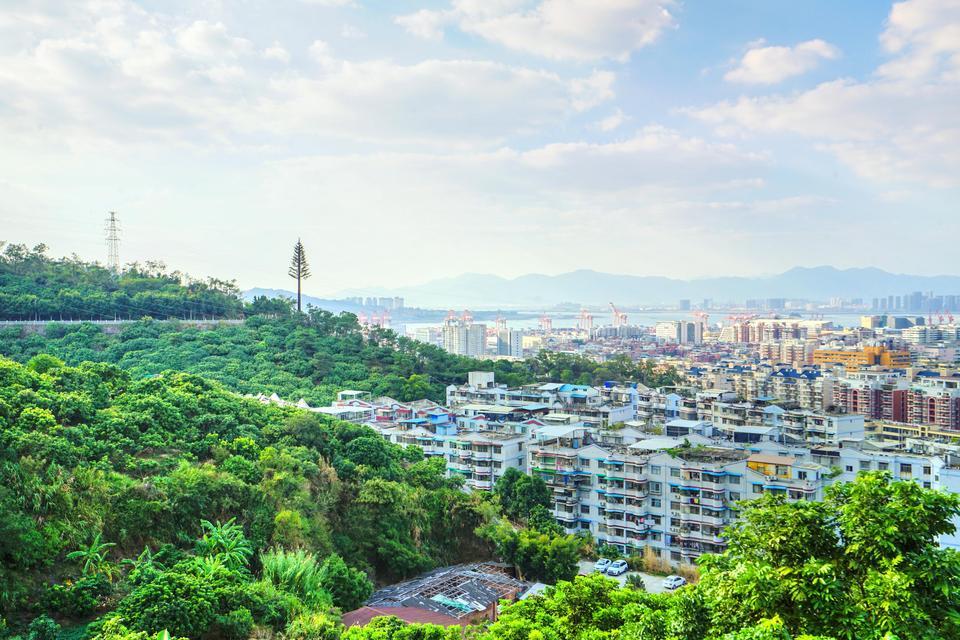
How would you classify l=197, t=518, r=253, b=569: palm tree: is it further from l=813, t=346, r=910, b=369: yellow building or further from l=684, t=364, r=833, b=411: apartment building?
l=813, t=346, r=910, b=369: yellow building

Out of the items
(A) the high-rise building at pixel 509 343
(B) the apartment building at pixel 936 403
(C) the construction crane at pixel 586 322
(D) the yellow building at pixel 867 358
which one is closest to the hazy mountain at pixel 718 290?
(C) the construction crane at pixel 586 322

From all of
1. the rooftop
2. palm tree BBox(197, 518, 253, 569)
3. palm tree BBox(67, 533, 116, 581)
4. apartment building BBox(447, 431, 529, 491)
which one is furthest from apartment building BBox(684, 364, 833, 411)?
palm tree BBox(67, 533, 116, 581)

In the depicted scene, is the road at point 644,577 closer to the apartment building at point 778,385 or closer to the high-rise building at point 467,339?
the apartment building at point 778,385

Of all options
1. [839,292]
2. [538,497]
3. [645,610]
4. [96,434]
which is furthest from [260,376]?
[839,292]

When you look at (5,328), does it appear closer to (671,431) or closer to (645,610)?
(671,431)

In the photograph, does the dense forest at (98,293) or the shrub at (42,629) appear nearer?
the shrub at (42,629)

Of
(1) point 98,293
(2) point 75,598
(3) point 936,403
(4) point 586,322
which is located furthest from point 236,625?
(4) point 586,322
